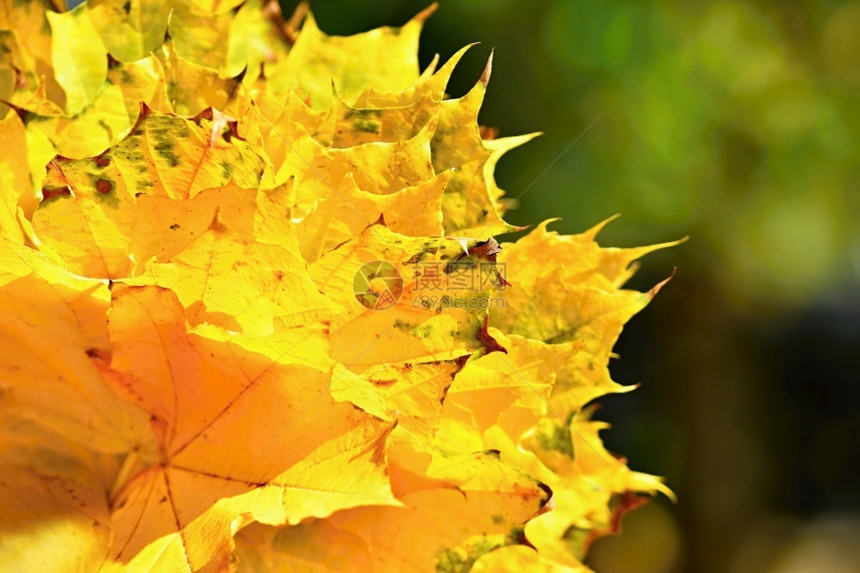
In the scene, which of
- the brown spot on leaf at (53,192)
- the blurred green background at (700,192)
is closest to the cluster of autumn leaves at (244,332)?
the brown spot on leaf at (53,192)

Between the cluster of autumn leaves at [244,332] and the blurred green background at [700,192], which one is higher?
the cluster of autumn leaves at [244,332]

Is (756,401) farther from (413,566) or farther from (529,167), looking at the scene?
(413,566)

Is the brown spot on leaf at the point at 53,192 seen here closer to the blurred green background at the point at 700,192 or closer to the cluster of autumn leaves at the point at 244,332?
the cluster of autumn leaves at the point at 244,332

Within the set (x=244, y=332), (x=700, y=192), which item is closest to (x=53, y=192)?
(x=244, y=332)

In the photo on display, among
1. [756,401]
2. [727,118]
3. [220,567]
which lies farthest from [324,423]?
[756,401]

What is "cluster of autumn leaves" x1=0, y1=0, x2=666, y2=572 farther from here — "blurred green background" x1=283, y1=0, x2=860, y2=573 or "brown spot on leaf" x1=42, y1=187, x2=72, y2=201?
"blurred green background" x1=283, y1=0, x2=860, y2=573

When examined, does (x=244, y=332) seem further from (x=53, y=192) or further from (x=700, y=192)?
(x=700, y=192)
